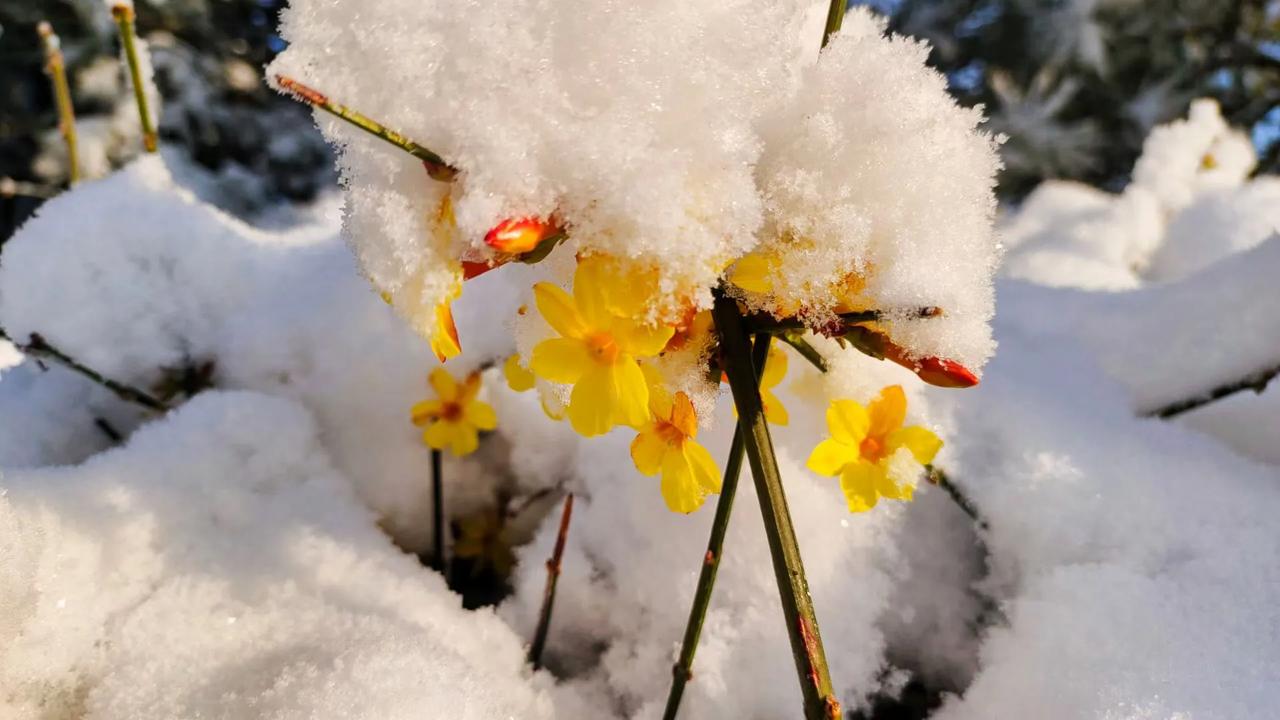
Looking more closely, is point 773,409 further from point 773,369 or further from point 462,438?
point 462,438

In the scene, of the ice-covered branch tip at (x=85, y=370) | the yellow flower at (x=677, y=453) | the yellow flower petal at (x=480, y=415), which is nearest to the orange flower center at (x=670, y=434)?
the yellow flower at (x=677, y=453)

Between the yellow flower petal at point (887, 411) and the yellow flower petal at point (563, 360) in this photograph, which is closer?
the yellow flower petal at point (563, 360)

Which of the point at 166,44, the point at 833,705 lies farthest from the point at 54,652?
the point at 166,44

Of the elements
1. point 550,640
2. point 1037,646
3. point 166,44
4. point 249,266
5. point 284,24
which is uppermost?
point 1037,646

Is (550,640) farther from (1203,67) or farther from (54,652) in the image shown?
(1203,67)

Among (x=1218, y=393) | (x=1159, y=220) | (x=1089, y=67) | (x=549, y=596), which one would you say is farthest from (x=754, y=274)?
(x=1089, y=67)

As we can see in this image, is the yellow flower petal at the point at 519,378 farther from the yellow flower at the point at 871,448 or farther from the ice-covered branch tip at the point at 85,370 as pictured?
the ice-covered branch tip at the point at 85,370
